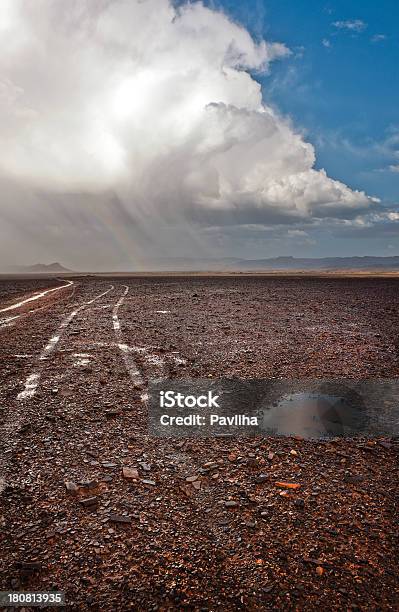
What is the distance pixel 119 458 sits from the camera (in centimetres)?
475

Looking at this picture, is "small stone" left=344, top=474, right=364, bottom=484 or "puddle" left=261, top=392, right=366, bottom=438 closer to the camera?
"small stone" left=344, top=474, right=364, bottom=484

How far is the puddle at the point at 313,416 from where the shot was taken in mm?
5715

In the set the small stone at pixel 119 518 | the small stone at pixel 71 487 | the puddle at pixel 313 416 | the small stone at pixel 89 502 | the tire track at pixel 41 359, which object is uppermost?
the tire track at pixel 41 359

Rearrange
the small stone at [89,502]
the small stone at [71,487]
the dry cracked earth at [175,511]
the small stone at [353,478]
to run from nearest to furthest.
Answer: the dry cracked earth at [175,511] → the small stone at [89,502] → the small stone at [71,487] → the small stone at [353,478]

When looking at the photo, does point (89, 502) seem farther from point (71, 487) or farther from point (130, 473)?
point (130, 473)

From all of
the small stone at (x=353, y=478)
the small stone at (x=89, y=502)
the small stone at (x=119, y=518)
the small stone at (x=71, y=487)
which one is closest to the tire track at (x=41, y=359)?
the small stone at (x=71, y=487)

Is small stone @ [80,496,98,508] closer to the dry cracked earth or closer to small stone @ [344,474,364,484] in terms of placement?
the dry cracked earth

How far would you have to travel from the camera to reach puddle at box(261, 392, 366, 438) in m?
5.71

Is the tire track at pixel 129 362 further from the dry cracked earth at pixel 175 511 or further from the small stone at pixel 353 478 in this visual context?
the small stone at pixel 353 478

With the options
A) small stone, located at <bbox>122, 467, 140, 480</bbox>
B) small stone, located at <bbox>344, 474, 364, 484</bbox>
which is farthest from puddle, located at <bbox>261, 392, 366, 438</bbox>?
small stone, located at <bbox>122, 467, 140, 480</bbox>

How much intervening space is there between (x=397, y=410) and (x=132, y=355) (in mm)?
6048

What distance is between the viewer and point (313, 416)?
6.30 metres

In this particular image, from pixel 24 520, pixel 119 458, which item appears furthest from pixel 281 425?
pixel 24 520

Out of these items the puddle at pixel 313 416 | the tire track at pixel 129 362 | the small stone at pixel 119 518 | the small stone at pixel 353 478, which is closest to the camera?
the small stone at pixel 119 518
